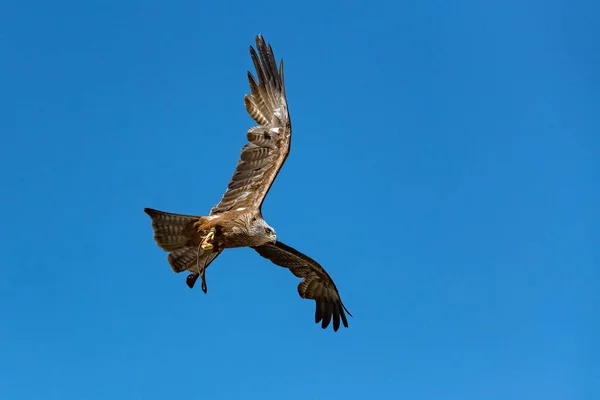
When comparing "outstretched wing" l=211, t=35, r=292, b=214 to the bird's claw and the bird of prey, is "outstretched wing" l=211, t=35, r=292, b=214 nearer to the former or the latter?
the bird of prey

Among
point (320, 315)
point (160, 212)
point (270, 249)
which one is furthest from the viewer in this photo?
point (320, 315)

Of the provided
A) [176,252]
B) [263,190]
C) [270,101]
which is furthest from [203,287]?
[270,101]

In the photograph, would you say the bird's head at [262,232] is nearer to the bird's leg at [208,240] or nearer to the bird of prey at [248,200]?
the bird of prey at [248,200]

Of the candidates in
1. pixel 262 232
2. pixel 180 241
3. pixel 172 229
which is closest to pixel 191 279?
pixel 180 241

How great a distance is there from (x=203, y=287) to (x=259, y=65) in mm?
3472

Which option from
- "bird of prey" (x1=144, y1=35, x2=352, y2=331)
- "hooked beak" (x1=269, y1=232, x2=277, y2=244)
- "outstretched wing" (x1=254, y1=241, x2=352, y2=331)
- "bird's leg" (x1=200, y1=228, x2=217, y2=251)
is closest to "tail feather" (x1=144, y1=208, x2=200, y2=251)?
"bird of prey" (x1=144, y1=35, x2=352, y2=331)

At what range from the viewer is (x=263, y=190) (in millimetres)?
12898

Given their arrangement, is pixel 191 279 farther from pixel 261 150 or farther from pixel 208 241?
pixel 261 150

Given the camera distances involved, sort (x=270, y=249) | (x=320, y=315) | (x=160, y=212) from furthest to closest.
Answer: (x=320, y=315)
(x=270, y=249)
(x=160, y=212)

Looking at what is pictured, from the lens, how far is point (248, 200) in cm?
1299

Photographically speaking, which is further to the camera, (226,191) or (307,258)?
(307,258)

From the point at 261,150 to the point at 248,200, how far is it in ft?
2.57

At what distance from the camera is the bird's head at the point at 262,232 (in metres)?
12.6

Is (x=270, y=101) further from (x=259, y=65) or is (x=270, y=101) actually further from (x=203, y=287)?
(x=203, y=287)
